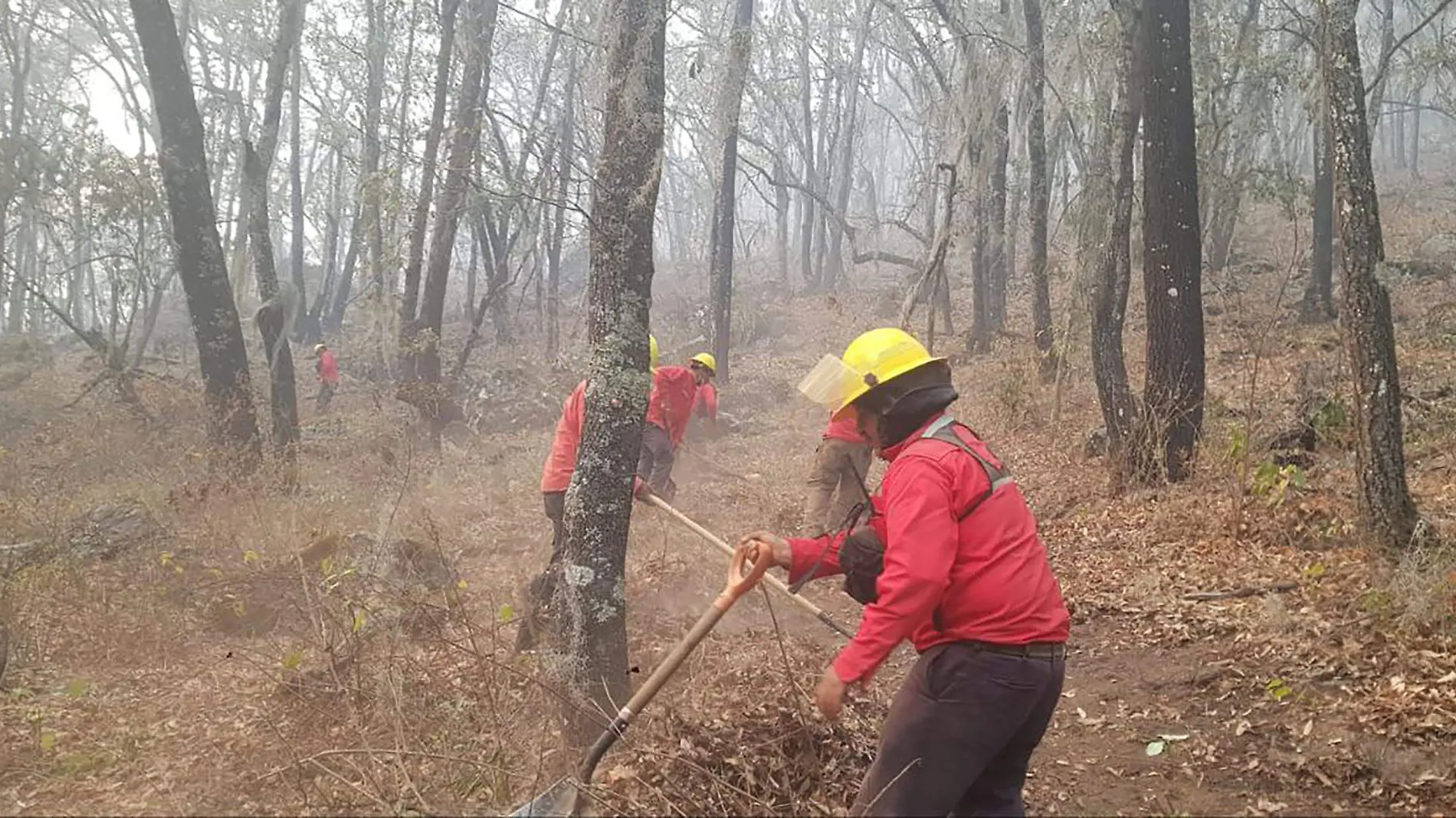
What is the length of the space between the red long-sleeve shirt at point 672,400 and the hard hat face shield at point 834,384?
5.04 meters

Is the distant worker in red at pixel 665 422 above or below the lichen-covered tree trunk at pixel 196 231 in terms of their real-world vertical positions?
below

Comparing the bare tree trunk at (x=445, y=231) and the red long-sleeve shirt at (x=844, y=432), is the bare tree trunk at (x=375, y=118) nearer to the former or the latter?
the bare tree trunk at (x=445, y=231)

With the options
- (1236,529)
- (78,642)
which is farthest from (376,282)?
(1236,529)

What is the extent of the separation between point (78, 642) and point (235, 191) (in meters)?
28.5

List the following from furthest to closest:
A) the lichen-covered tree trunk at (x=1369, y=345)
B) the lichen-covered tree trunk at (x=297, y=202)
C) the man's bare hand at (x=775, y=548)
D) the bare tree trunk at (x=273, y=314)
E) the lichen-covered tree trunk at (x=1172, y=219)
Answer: the lichen-covered tree trunk at (x=297, y=202), the bare tree trunk at (x=273, y=314), the lichen-covered tree trunk at (x=1172, y=219), the lichen-covered tree trunk at (x=1369, y=345), the man's bare hand at (x=775, y=548)

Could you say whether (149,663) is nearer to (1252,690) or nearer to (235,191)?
(1252,690)

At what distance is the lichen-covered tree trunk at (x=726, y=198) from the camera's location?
16.3 meters

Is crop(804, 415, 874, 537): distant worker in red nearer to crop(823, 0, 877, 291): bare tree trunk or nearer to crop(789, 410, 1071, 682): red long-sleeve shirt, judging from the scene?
crop(789, 410, 1071, 682): red long-sleeve shirt

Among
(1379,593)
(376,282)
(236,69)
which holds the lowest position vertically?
(1379,593)

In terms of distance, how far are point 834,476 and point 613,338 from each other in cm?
370

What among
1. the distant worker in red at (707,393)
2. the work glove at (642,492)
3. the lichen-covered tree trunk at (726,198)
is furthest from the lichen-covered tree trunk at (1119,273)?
the lichen-covered tree trunk at (726,198)

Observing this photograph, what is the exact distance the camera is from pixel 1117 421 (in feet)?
29.6

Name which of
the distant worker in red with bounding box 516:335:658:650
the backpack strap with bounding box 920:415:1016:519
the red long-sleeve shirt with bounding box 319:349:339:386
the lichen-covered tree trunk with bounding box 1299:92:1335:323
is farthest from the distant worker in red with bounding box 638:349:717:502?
the lichen-covered tree trunk with bounding box 1299:92:1335:323

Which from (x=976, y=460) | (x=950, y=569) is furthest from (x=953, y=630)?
(x=976, y=460)
